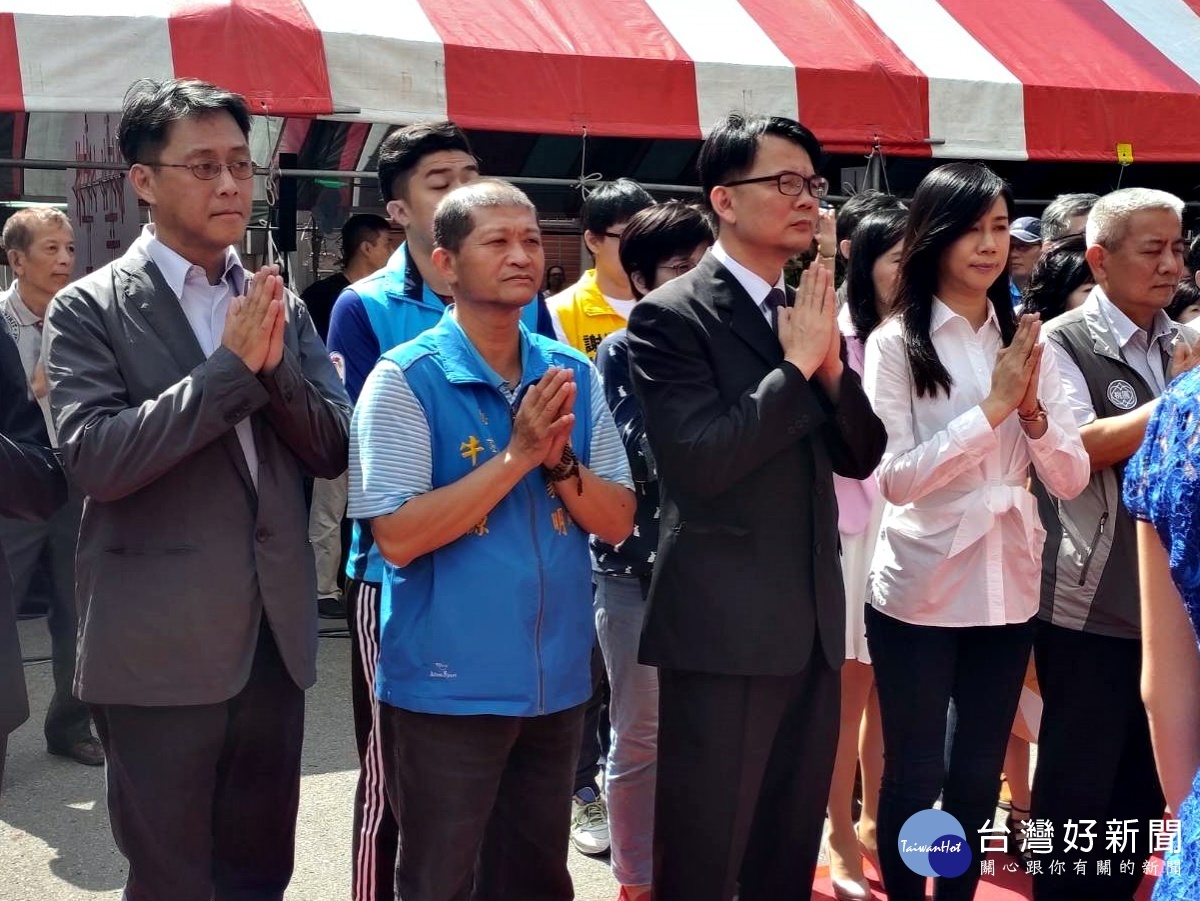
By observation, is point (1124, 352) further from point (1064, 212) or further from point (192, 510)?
point (192, 510)

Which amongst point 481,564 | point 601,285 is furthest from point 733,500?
point 601,285

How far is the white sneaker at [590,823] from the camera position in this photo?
3.75 metres

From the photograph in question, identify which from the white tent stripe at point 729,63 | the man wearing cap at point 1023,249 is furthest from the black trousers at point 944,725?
the white tent stripe at point 729,63

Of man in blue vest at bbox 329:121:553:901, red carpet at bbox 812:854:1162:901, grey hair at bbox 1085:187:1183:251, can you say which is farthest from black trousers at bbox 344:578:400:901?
grey hair at bbox 1085:187:1183:251

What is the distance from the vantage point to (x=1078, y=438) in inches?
117

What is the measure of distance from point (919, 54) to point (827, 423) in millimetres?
4565

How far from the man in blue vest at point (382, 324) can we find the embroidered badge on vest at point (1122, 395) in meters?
1.41

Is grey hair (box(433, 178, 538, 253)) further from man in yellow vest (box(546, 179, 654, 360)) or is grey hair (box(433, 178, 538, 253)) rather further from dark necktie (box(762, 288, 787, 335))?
man in yellow vest (box(546, 179, 654, 360))

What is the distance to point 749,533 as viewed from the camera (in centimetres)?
257

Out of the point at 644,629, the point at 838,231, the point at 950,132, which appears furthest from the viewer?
the point at 950,132

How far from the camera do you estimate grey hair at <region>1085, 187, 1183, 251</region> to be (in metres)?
3.32

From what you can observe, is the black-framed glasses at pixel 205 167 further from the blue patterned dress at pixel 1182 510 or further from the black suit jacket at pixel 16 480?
the blue patterned dress at pixel 1182 510

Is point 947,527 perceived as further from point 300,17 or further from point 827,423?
point 300,17

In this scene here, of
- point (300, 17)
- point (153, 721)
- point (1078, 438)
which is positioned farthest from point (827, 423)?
point (300, 17)
